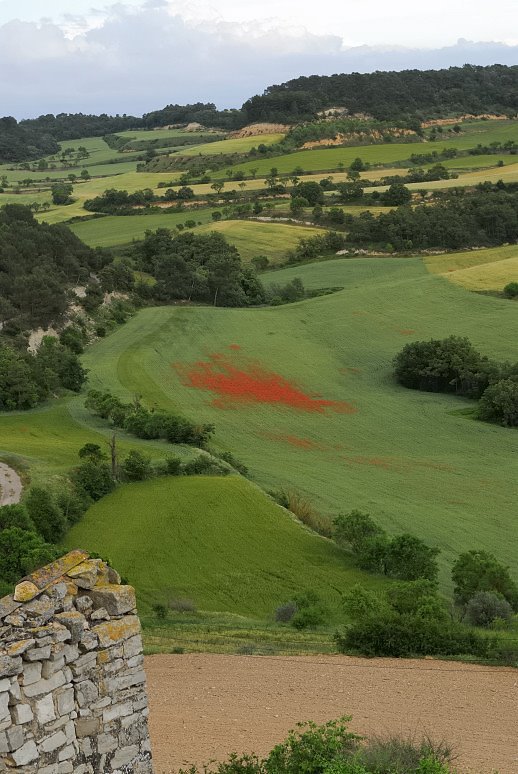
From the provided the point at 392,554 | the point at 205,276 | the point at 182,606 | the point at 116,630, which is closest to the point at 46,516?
the point at 182,606

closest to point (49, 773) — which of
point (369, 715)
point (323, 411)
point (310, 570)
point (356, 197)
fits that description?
point (369, 715)

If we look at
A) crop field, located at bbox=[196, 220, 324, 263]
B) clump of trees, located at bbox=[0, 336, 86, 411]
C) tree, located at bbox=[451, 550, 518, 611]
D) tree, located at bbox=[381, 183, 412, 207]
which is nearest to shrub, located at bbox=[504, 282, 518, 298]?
crop field, located at bbox=[196, 220, 324, 263]

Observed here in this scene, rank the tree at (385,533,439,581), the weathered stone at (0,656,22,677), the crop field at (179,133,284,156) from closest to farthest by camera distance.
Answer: the weathered stone at (0,656,22,677), the tree at (385,533,439,581), the crop field at (179,133,284,156)

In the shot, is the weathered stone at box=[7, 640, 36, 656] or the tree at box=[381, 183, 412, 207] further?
the tree at box=[381, 183, 412, 207]

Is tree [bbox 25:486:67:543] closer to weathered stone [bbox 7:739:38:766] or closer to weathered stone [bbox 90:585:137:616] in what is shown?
weathered stone [bbox 90:585:137:616]

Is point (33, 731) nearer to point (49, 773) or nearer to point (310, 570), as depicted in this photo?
point (49, 773)

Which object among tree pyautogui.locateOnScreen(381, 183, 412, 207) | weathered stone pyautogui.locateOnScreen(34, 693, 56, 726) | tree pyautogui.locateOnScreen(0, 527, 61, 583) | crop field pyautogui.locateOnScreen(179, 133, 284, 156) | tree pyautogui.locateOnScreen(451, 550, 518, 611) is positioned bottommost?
tree pyautogui.locateOnScreen(451, 550, 518, 611)

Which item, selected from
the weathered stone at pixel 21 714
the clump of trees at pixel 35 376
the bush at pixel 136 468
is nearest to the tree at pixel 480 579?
the bush at pixel 136 468
